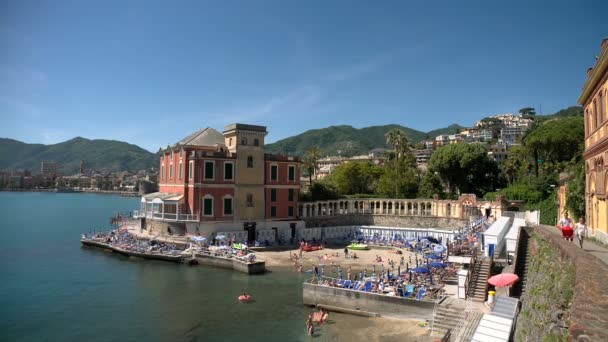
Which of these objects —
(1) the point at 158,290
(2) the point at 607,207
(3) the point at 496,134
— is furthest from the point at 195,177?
(3) the point at 496,134

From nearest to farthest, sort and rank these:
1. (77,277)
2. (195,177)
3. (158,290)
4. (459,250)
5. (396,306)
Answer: (396,306) < (459,250) < (158,290) < (77,277) < (195,177)

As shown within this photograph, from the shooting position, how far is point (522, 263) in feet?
65.9

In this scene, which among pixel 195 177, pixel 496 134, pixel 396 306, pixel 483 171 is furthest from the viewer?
pixel 496 134

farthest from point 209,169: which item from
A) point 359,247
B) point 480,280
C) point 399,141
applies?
point 399,141

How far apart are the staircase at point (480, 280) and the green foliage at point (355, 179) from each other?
47126 millimetres

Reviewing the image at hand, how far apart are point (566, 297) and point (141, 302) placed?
2341 centimetres

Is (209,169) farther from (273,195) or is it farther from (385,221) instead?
(385,221)

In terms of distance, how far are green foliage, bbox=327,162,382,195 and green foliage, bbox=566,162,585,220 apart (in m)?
43.4

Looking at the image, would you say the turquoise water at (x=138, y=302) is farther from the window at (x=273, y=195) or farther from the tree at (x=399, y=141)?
the tree at (x=399, y=141)

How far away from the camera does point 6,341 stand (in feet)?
63.5

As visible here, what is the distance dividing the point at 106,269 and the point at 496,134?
16854 cm

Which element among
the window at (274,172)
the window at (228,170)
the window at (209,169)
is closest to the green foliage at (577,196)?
the window at (274,172)

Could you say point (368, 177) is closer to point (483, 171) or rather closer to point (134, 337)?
point (483, 171)

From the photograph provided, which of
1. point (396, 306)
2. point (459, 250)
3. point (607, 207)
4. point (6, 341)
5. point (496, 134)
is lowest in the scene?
point (6, 341)
